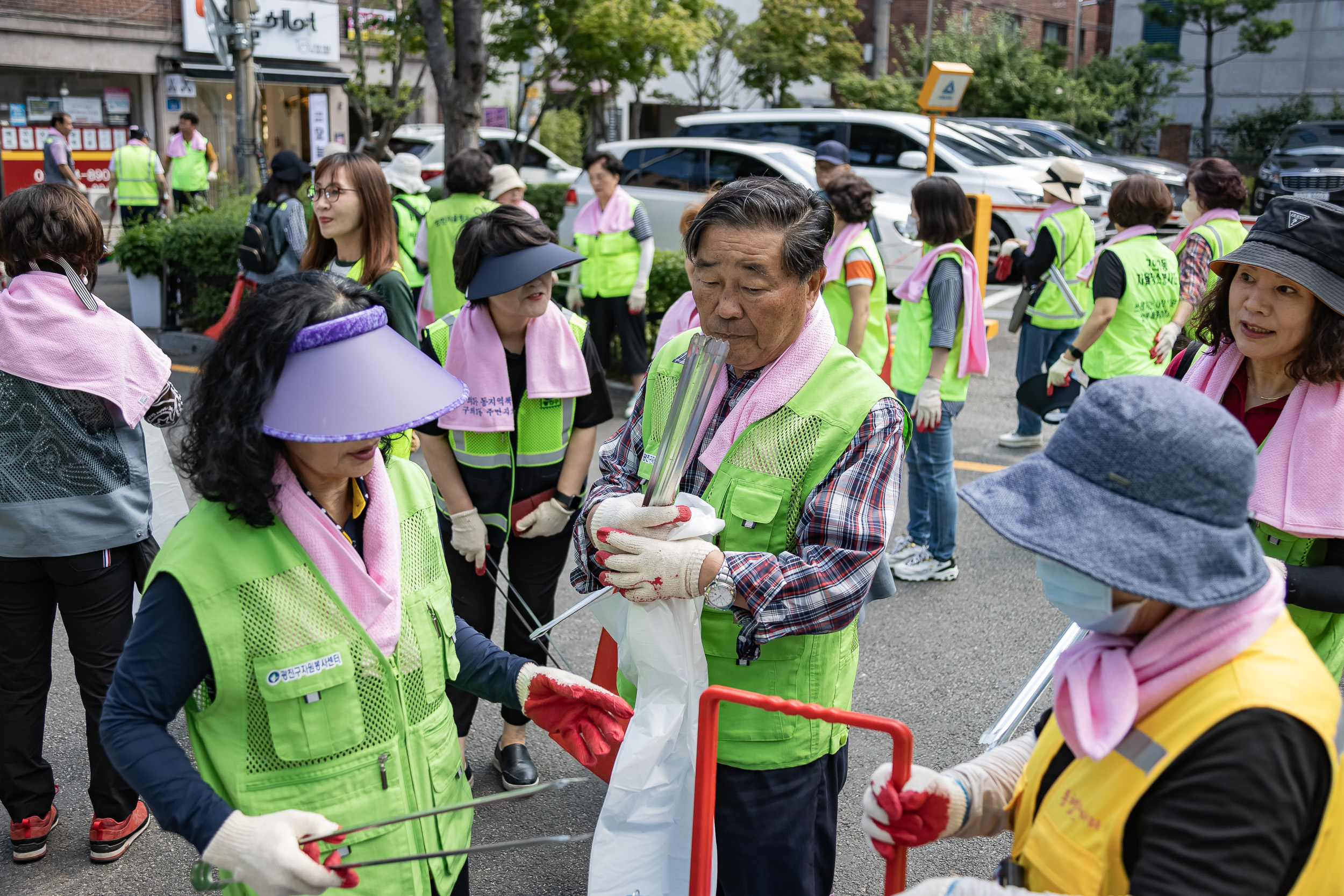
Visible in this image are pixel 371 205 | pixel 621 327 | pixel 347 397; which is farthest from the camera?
pixel 621 327

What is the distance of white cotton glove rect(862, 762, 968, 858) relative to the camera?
1741 millimetres

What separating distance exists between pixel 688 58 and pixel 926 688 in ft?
51.2

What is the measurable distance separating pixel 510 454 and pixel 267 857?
207cm

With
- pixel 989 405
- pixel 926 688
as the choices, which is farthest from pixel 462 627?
pixel 989 405

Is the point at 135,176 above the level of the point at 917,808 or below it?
above

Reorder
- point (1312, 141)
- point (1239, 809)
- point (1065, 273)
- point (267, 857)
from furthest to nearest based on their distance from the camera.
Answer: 1. point (1312, 141)
2. point (1065, 273)
3. point (267, 857)
4. point (1239, 809)

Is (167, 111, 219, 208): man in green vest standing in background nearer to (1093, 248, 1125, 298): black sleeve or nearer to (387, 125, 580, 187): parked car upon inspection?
(387, 125, 580, 187): parked car

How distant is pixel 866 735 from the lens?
13.6ft

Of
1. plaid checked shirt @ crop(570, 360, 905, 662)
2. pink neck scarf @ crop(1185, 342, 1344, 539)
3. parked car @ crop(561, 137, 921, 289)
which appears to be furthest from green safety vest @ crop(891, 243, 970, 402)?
parked car @ crop(561, 137, 921, 289)

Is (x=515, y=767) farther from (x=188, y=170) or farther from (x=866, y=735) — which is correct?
(x=188, y=170)

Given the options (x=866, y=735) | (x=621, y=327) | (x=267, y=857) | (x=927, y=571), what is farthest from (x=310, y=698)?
(x=621, y=327)

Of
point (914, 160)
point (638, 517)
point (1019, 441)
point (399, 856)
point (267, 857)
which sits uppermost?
point (914, 160)

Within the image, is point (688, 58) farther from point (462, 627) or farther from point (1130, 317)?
point (462, 627)

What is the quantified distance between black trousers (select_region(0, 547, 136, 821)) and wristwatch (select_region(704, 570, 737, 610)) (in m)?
2.04
